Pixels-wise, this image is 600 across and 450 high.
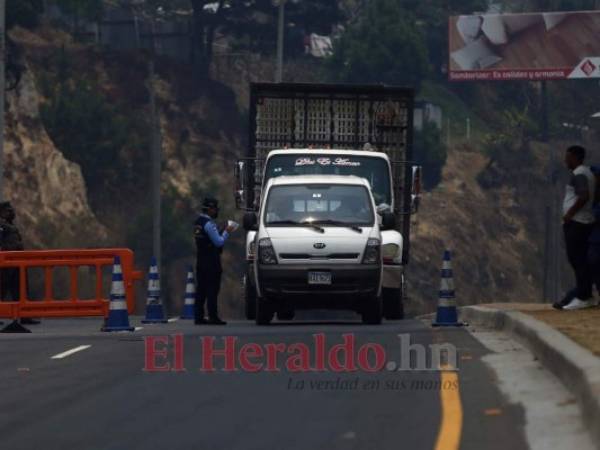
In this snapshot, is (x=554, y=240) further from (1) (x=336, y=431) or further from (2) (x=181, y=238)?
(1) (x=336, y=431)

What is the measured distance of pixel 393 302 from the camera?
26.3 m

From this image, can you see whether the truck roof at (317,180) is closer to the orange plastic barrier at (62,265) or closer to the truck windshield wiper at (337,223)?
the truck windshield wiper at (337,223)

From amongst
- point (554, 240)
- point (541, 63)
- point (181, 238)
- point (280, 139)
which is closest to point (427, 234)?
point (541, 63)

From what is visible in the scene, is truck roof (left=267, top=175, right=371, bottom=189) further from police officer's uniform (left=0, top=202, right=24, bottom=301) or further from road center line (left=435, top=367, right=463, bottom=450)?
road center line (left=435, top=367, right=463, bottom=450)

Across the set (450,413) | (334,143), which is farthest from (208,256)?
(450,413)

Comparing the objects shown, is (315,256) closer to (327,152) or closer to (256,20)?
(327,152)

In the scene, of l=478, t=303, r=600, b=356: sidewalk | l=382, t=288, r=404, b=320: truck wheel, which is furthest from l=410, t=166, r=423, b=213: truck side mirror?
l=478, t=303, r=600, b=356: sidewalk

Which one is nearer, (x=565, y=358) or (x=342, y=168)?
(x=565, y=358)

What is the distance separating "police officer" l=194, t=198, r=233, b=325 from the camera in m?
24.2

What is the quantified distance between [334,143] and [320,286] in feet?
19.7

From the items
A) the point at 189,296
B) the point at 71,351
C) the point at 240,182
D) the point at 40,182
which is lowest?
the point at 189,296

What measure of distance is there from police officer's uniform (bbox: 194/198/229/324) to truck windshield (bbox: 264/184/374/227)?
2.53 feet

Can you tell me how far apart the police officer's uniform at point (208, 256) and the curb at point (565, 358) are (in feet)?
16.1

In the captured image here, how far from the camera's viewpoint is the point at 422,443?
10.5m
